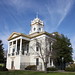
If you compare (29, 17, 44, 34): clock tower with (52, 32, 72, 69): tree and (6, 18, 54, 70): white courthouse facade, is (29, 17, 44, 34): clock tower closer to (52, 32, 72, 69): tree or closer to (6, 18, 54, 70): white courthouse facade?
(6, 18, 54, 70): white courthouse facade

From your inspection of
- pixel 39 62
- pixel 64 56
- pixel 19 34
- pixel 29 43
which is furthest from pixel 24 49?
pixel 64 56

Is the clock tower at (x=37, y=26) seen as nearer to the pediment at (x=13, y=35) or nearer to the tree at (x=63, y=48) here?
the pediment at (x=13, y=35)

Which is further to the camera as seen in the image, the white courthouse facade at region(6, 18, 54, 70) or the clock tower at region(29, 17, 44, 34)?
the clock tower at region(29, 17, 44, 34)

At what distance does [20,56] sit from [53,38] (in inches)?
374

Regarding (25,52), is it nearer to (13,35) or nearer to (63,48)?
(13,35)

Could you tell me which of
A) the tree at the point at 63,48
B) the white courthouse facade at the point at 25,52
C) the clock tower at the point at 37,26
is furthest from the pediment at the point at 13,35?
the tree at the point at 63,48

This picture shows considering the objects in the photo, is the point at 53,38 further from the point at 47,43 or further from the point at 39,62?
the point at 39,62

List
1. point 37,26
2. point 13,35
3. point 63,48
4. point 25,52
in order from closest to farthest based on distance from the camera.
Result: point 63,48 → point 25,52 → point 13,35 → point 37,26

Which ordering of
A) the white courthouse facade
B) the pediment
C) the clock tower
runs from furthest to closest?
the clock tower < the pediment < the white courthouse facade

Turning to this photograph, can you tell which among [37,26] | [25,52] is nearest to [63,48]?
[25,52]

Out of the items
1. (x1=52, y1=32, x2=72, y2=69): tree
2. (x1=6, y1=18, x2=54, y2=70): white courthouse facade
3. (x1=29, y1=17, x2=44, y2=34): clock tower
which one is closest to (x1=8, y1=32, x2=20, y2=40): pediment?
(x1=6, y1=18, x2=54, y2=70): white courthouse facade

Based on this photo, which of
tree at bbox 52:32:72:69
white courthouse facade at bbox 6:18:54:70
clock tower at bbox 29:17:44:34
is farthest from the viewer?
clock tower at bbox 29:17:44:34

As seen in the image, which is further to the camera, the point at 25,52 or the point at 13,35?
the point at 13,35

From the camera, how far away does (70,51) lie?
30.2 m
